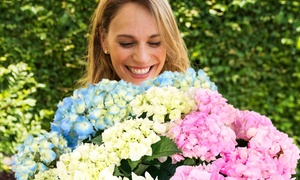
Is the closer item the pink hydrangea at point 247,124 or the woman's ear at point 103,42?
the pink hydrangea at point 247,124

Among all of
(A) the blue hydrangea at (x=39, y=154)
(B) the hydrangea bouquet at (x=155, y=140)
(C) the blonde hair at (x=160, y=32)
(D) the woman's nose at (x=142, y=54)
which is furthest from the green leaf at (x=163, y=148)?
(C) the blonde hair at (x=160, y=32)

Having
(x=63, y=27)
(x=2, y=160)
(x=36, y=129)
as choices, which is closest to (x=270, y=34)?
(x=63, y=27)

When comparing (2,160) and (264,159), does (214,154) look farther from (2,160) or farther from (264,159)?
(2,160)

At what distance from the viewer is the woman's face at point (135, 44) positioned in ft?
6.70

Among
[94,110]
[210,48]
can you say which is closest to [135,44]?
[94,110]

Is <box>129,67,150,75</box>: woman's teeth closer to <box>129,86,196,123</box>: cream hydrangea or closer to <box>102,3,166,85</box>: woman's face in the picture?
<box>102,3,166,85</box>: woman's face

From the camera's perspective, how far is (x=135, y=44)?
6.73 ft

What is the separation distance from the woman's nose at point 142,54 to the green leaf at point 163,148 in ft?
2.95

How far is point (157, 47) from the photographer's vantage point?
2.10 m

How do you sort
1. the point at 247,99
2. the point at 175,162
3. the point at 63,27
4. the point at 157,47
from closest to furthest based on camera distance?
1. the point at 175,162
2. the point at 157,47
3. the point at 63,27
4. the point at 247,99

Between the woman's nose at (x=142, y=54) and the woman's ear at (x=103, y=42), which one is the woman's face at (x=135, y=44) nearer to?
the woman's nose at (x=142, y=54)

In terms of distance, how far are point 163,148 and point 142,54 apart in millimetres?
924

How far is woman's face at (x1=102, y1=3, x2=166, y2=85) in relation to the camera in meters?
2.04

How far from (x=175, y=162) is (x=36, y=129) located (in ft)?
8.07
